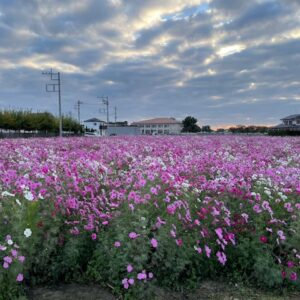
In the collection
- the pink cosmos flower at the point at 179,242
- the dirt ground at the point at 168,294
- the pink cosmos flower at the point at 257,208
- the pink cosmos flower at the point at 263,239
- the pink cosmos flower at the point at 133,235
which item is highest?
the pink cosmos flower at the point at 257,208

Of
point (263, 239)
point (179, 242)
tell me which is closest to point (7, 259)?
point (179, 242)

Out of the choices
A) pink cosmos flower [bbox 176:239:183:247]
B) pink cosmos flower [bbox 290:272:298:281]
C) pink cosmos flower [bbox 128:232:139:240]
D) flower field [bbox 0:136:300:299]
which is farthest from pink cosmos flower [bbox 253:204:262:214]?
pink cosmos flower [bbox 128:232:139:240]

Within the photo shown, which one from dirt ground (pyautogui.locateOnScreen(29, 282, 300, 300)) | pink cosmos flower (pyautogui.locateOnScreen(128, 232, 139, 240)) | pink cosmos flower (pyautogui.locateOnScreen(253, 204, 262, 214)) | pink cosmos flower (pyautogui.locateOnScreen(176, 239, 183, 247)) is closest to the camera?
pink cosmos flower (pyautogui.locateOnScreen(128, 232, 139, 240))

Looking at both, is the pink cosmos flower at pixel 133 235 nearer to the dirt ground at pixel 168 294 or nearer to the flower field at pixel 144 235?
the flower field at pixel 144 235

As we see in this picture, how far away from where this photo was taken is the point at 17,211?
3.16 metres

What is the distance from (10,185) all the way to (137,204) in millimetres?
1558

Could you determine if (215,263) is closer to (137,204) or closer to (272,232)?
(272,232)

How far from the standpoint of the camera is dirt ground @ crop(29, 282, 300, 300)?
3379mm

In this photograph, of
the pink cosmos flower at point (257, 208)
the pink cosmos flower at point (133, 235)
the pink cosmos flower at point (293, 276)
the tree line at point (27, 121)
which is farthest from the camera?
the tree line at point (27, 121)

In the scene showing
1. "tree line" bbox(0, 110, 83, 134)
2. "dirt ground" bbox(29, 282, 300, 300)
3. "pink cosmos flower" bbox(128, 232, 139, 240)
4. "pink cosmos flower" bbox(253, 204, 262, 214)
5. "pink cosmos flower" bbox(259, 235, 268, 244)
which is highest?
"tree line" bbox(0, 110, 83, 134)

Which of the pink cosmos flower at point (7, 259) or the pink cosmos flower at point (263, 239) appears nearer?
the pink cosmos flower at point (7, 259)

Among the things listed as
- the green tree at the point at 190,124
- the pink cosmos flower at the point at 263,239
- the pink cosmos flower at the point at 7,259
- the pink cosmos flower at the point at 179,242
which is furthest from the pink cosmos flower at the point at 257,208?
the green tree at the point at 190,124

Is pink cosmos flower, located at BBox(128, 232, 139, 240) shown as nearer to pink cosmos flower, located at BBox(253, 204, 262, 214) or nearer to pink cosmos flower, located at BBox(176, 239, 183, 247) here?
pink cosmos flower, located at BBox(176, 239, 183, 247)

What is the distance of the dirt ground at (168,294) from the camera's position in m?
3.38
